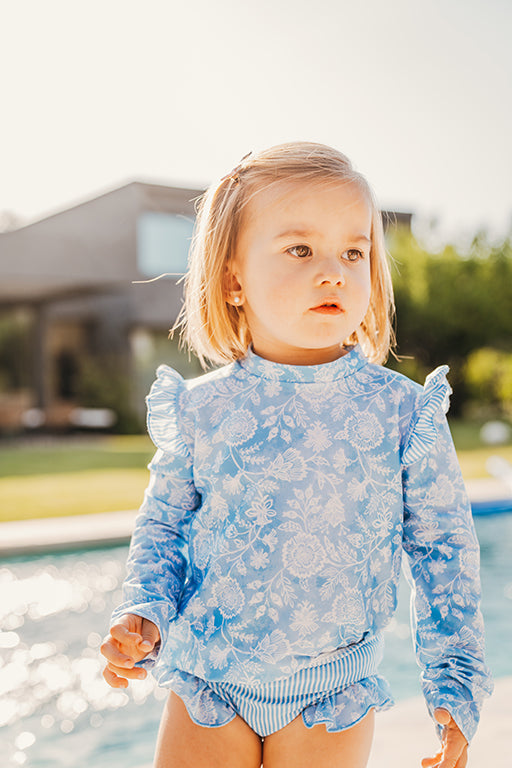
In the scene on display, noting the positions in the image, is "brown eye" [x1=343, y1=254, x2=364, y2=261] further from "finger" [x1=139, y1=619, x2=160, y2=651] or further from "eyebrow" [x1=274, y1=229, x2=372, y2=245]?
"finger" [x1=139, y1=619, x2=160, y2=651]

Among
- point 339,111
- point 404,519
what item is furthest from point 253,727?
point 339,111

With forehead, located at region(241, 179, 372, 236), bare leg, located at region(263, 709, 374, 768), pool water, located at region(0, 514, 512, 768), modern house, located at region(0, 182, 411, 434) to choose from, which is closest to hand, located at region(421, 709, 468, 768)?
bare leg, located at region(263, 709, 374, 768)

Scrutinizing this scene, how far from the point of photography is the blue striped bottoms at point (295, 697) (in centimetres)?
131

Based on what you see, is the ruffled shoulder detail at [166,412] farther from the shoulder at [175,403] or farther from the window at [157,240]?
the window at [157,240]

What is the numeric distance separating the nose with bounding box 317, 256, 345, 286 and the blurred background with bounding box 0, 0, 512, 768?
0.29 m

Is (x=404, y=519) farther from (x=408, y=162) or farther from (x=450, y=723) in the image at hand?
(x=408, y=162)

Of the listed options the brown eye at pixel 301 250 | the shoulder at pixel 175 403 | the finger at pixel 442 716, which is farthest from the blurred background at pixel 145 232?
the finger at pixel 442 716

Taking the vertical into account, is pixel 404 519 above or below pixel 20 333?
above

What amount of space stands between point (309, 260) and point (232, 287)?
23cm

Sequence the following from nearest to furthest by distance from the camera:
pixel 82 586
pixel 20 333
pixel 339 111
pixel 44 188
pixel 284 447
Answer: pixel 284 447 → pixel 82 586 → pixel 339 111 → pixel 44 188 → pixel 20 333

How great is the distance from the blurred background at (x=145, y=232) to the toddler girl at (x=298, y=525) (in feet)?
0.77

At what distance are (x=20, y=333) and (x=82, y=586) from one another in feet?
62.6

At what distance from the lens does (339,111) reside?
765 cm

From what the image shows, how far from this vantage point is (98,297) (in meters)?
19.4
